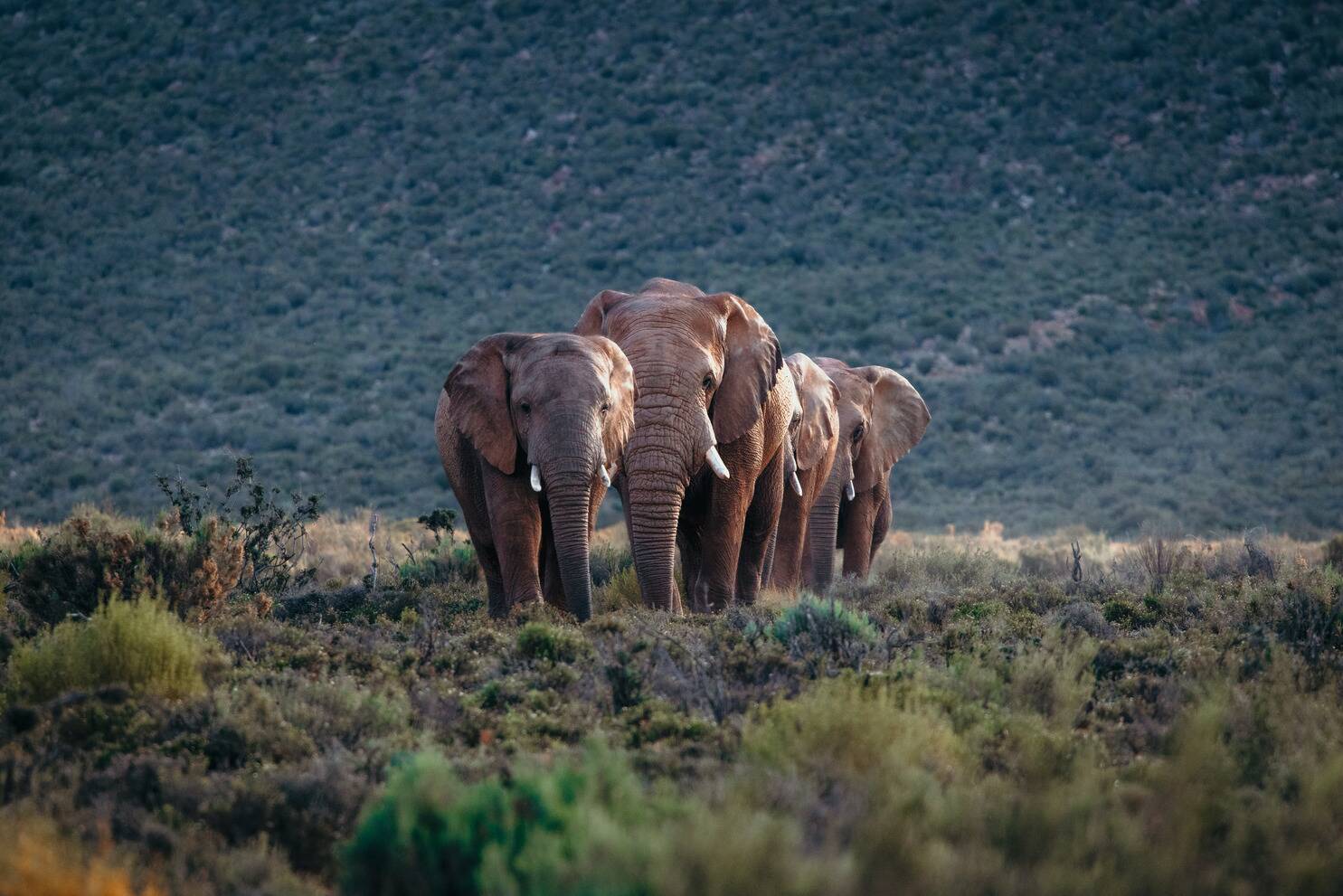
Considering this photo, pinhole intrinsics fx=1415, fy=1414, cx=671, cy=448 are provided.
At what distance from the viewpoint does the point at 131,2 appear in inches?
1998

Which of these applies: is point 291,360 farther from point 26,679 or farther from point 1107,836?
point 1107,836

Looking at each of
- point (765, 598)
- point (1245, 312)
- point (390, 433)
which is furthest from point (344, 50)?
point (765, 598)

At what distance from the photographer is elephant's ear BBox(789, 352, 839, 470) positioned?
13.4 m

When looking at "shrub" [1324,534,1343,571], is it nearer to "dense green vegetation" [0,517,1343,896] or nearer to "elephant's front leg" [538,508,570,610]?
"dense green vegetation" [0,517,1343,896]

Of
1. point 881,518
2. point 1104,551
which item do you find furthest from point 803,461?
point 1104,551

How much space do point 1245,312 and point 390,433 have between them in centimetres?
2309

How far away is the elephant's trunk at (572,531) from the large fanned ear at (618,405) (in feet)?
1.11

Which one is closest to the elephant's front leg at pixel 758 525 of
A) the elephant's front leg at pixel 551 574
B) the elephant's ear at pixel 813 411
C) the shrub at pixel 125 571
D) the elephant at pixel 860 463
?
the elephant's ear at pixel 813 411

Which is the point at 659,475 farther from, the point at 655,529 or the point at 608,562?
the point at 608,562

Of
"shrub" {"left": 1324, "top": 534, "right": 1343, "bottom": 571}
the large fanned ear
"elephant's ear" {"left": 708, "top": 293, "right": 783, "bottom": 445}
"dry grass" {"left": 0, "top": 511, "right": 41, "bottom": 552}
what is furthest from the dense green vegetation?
"shrub" {"left": 1324, "top": 534, "right": 1343, "bottom": 571}

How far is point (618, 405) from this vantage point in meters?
9.84

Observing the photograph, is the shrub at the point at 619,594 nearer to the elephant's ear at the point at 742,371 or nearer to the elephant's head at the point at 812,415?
the elephant's ear at the point at 742,371

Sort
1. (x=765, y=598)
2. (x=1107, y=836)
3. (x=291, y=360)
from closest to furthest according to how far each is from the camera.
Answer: (x=1107, y=836)
(x=765, y=598)
(x=291, y=360)

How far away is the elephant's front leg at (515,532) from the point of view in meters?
10.0
